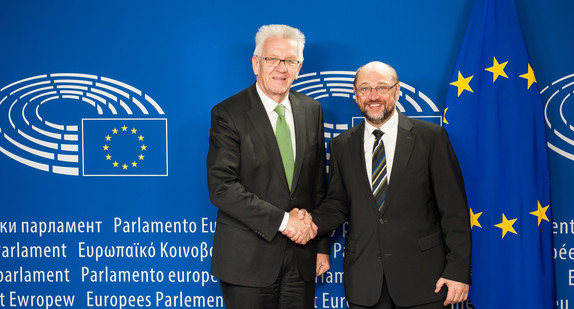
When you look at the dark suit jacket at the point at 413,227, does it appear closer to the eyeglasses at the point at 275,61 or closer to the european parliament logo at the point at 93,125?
the eyeglasses at the point at 275,61

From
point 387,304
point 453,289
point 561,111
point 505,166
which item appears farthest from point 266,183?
point 561,111

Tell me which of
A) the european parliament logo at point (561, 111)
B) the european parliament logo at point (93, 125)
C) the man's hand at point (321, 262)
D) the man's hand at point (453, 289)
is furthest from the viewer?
the european parliament logo at point (93, 125)

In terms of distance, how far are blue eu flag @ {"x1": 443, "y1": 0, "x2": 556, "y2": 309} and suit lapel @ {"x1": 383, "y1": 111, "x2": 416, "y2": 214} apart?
460 mm

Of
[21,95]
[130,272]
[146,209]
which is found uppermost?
[21,95]

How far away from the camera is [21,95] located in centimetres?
289

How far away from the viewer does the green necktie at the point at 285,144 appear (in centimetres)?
229

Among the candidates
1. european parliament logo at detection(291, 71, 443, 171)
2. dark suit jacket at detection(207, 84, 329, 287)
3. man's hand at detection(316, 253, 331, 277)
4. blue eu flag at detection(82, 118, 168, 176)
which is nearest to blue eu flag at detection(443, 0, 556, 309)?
european parliament logo at detection(291, 71, 443, 171)

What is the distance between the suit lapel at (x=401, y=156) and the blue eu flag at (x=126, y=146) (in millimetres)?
1366

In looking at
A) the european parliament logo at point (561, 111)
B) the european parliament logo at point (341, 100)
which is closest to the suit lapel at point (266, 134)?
the european parliament logo at point (341, 100)

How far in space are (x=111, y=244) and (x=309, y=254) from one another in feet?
4.18

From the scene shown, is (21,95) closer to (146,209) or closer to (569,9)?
(146,209)

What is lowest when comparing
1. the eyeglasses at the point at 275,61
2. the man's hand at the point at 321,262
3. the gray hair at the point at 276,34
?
the man's hand at the point at 321,262

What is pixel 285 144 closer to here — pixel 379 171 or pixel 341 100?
pixel 379 171

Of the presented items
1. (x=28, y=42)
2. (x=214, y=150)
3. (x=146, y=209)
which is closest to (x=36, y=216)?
(x=146, y=209)
